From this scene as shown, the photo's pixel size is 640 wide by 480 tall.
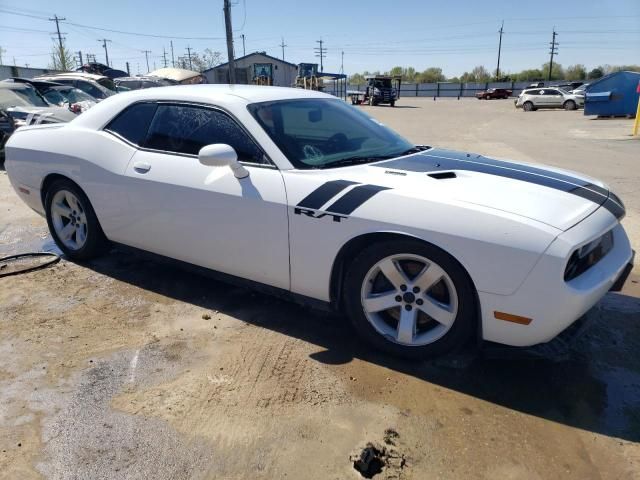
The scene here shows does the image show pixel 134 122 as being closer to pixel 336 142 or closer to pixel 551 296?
pixel 336 142

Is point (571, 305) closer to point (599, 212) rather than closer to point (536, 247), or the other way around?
point (536, 247)

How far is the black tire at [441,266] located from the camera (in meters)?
2.56

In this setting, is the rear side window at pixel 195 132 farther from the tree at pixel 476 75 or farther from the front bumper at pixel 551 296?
the tree at pixel 476 75

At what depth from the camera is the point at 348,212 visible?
9.02ft

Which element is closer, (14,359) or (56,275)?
(14,359)

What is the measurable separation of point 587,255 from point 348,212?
4.17ft

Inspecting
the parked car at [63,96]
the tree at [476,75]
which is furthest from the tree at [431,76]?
the parked car at [63,96]

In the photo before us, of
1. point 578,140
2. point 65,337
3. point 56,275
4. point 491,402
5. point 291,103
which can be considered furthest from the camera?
point 578,140

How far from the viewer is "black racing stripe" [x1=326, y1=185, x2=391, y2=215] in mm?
2729

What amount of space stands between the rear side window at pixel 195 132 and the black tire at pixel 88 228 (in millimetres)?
883

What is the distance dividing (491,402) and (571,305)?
63 cm

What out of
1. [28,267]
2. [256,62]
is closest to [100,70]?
[256,62]

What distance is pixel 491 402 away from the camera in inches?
99.3

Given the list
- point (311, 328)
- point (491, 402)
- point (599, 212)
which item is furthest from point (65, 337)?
point (599, 212)
